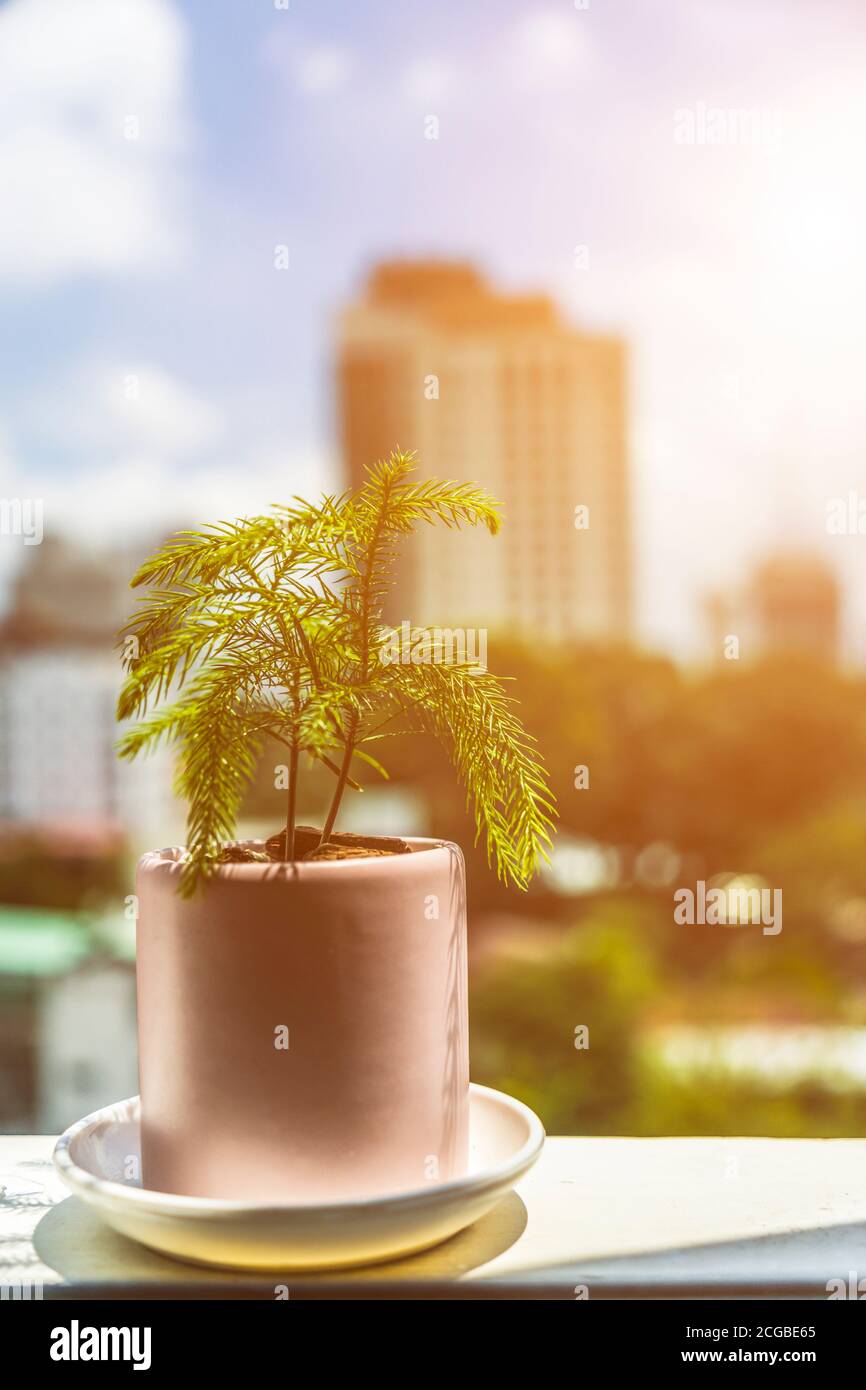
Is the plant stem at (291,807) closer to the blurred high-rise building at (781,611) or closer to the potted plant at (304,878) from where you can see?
the potted plant at (304,878)

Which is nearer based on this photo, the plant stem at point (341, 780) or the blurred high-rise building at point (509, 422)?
the plant stem at point (341, 780)

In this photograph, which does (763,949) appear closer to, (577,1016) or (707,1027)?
(707,1027)

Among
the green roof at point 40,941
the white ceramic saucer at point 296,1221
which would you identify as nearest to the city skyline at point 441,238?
the green roof at point 40,941

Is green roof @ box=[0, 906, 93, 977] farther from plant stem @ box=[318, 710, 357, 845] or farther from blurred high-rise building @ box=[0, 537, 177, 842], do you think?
plant stem @ box=[318, 710, 357, 845]

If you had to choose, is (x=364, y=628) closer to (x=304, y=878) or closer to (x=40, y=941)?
(x=304, y=878)

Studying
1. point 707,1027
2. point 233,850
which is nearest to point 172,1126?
point 233,850

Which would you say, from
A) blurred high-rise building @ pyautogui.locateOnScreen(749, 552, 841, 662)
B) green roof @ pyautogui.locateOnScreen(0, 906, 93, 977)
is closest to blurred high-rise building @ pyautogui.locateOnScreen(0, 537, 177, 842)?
green roof @ pyautogui.locateOnScreen(0, 906, 93, 977)

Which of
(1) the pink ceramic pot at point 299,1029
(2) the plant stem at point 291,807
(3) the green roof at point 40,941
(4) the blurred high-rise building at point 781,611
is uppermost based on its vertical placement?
(4) the blurred high-rise building at point 781,611

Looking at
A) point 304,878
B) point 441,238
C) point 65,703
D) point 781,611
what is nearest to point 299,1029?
point 304,878
